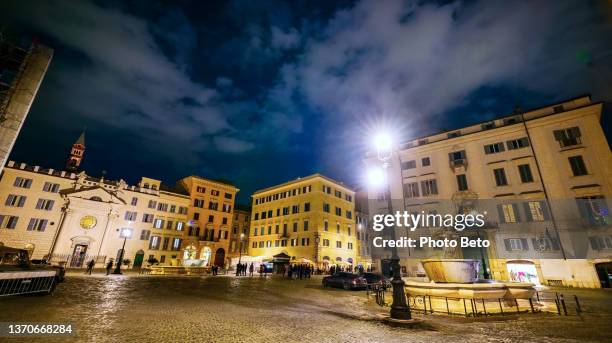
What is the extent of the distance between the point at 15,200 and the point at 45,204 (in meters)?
2.79

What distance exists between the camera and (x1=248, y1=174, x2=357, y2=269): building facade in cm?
4163

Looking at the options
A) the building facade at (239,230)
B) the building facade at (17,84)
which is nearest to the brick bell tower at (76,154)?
the building facade at (239,230)

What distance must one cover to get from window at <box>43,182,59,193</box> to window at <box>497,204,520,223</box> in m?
55.9

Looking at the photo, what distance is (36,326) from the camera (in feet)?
19.3

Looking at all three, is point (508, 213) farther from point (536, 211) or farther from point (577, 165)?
point (577, 165)

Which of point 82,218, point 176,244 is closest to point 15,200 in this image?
point 82,218

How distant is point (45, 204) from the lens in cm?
3419

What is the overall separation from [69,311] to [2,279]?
10.9 feet

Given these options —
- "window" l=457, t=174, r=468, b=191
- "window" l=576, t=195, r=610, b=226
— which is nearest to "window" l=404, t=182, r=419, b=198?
"window" l=457, t=174, r=468, b=191

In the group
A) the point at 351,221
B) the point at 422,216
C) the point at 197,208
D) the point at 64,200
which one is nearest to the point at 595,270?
the point at 422,216

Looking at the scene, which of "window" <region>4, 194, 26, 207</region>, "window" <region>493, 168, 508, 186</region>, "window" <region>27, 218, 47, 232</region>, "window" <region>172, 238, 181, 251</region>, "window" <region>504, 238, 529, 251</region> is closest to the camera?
"window" <region>504, 238, 529, 251</region>

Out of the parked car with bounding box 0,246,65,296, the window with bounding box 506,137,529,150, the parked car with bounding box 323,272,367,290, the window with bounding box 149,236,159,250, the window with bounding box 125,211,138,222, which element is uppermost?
the window with bounding box 506,137,529,150

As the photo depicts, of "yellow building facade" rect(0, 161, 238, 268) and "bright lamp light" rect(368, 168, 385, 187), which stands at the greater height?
"bright lamp light" rect(368, 168, 385, 187)

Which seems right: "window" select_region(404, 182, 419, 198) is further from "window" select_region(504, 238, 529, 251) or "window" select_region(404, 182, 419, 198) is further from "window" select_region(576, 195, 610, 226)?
"window" select_region(576, 195, 610, 226)
